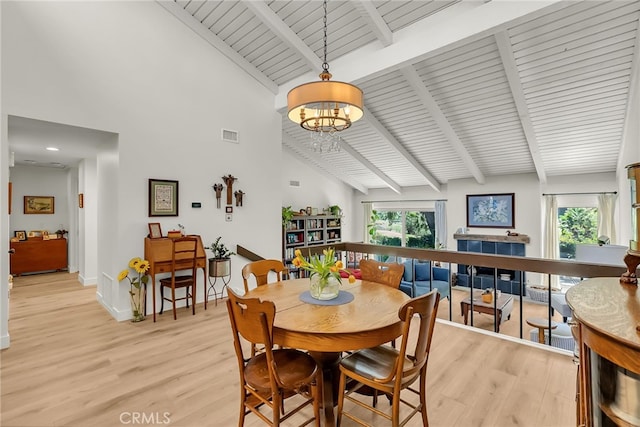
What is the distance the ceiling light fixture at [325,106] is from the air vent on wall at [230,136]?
231 centimetres

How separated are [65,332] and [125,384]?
5.35 ft

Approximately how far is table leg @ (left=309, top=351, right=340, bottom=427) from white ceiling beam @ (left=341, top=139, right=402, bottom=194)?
17.2 ft

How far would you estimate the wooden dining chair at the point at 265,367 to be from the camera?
154 centimetres

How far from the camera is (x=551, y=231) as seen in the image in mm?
6488

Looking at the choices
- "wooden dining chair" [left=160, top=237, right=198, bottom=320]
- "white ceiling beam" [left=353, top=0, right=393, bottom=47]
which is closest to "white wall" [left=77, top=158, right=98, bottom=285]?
"wooden dining chair" [left=160, top=237, right=198, bottom=320]

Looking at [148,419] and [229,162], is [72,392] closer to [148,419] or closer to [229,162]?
[148,419]

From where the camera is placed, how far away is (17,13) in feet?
10.1

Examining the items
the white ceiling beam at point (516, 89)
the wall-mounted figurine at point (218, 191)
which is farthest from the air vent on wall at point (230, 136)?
→ the white ceiling beam at point (516, 89)

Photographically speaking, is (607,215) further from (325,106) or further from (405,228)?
(325,106)

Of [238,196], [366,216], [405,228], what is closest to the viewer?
[238,196]

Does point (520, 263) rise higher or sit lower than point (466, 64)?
lower

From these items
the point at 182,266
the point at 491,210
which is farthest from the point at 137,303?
the point at 491,210

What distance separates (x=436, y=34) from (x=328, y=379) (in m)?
3.53

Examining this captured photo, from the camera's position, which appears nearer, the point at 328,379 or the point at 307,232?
the point at 328,379
